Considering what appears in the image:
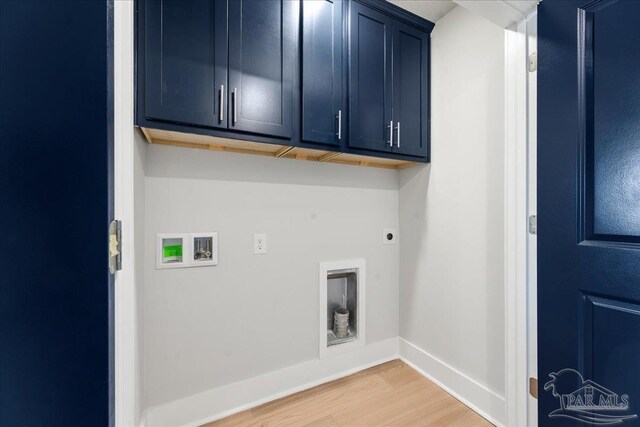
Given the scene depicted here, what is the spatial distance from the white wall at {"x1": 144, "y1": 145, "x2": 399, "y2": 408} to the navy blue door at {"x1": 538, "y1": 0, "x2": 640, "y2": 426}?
1128 mm

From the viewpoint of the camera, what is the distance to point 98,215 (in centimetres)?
41

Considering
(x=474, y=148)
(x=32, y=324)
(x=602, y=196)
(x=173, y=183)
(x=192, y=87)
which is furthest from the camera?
(x=474, y=148)

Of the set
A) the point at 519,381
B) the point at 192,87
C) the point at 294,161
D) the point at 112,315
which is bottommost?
the point at 519,381

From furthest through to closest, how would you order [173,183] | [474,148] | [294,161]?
[294,161], [474,148], [173,183]

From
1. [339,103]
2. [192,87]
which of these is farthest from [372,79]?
[192,87]

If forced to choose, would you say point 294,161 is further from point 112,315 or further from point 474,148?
point 112,315

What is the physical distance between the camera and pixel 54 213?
0.39 metres

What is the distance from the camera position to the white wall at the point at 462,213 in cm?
150

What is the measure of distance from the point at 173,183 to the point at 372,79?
135cm

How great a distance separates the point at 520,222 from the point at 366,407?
1367mm

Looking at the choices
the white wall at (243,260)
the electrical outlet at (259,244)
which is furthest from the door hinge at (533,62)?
the electrical outlet at (259,244)

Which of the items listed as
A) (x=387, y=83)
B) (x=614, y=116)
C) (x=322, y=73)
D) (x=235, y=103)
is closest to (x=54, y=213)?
(x=235, y=103)

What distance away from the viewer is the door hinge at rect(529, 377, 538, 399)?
1153mm

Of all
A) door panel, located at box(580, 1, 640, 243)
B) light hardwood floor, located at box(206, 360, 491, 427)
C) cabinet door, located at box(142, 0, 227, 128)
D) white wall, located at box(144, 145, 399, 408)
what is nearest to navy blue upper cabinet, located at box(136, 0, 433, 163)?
cabinet door, located at box(142, 0, 227, 128)
